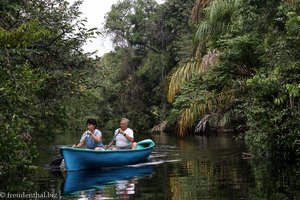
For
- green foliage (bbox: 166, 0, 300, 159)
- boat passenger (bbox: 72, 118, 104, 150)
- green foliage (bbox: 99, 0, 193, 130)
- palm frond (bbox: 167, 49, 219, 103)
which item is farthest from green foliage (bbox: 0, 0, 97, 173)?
green foliage (bbox: 99, 0, 193, 130)

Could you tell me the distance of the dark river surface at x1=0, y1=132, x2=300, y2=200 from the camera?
331 inches

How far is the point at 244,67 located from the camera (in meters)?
16.3

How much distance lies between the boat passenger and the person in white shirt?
25.6 inches

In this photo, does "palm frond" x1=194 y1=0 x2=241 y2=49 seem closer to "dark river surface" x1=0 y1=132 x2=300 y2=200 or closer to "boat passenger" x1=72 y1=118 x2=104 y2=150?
"dark river surface" x1=0 y1=132 x2=300 y2=200

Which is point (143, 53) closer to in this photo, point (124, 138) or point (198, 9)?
point (198, 9)

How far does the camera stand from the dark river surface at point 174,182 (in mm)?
8406

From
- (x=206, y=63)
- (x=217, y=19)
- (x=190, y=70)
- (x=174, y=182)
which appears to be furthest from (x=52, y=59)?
(x=190, y=70)

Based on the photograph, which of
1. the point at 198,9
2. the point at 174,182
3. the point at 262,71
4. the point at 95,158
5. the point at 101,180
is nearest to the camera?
the point at 174,182

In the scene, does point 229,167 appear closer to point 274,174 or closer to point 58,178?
point 274,174

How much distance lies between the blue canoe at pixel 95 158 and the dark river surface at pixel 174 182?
0.62 feet

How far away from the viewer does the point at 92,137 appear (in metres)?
13.6

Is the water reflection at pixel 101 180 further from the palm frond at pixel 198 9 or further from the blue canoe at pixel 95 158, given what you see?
the palm frond at pixel 198 9

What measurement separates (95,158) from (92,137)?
3.06ft

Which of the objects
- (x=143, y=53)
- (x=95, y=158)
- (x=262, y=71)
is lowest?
(x=95, y=158)
